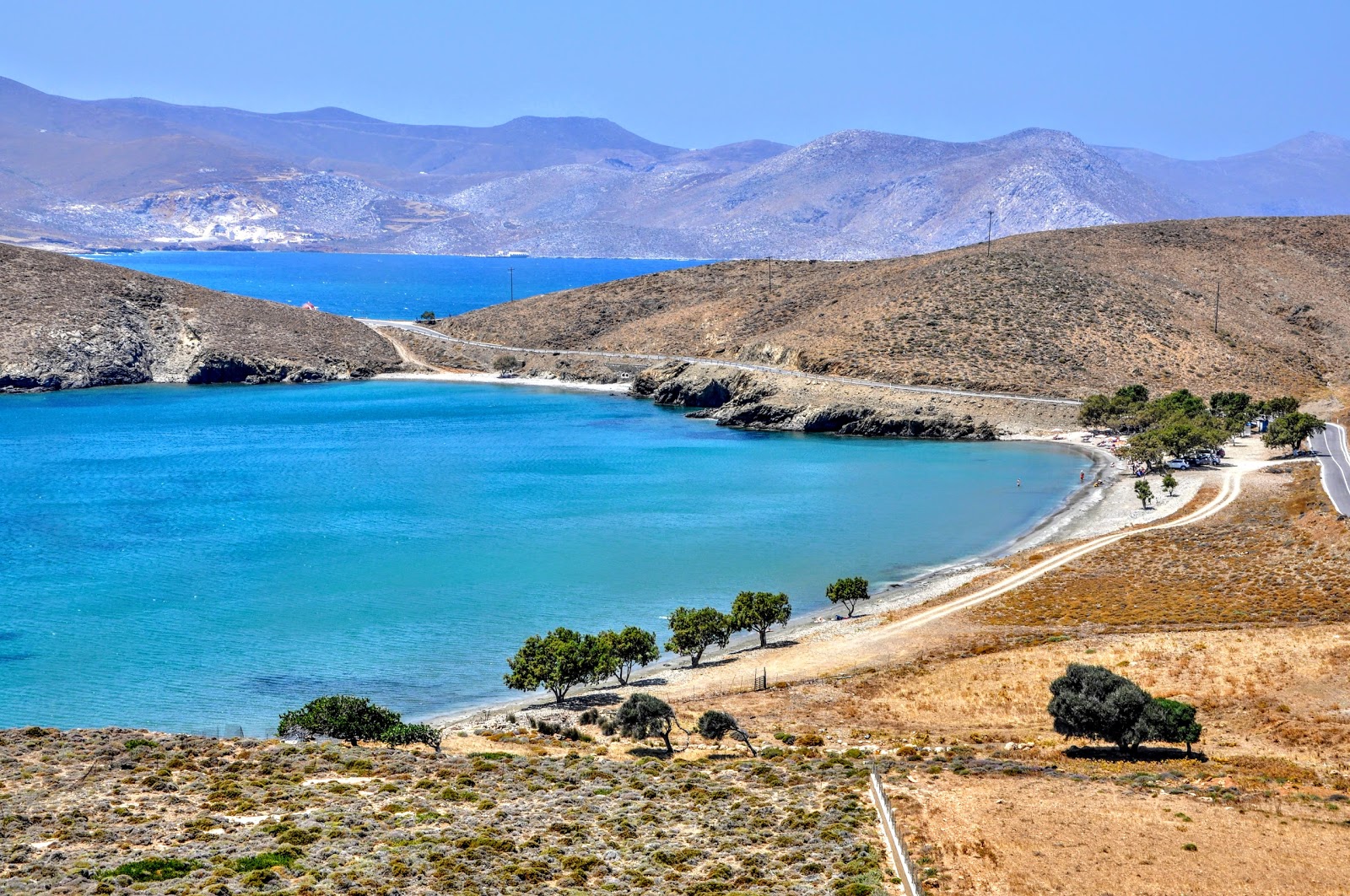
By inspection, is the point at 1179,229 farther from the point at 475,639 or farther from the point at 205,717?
the point at 205,717

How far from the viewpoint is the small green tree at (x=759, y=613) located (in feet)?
144

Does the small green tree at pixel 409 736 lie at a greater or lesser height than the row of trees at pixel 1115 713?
lesser

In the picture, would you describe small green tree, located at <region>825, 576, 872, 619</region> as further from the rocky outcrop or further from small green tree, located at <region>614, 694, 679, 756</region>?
the rocky outcrop

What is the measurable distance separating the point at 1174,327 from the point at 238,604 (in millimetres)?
94615

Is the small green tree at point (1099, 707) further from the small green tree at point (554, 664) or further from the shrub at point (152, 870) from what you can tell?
the shrub at point (152, 870)

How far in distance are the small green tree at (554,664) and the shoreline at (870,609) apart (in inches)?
27.0

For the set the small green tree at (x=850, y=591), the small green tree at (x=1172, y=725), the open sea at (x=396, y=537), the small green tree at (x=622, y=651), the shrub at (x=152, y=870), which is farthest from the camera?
the small green tree at (x=850, y=591)

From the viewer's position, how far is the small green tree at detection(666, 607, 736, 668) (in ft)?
137

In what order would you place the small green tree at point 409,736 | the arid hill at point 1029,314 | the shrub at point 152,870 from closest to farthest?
1. the shrub at point 152,870
2. the small green tree at point 409,736
3. the arid hill at point 1029,314

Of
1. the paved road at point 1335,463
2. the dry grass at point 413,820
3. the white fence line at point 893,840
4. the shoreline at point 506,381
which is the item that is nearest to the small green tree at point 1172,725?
the white fence line at point 893,840

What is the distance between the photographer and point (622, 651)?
4006 cm

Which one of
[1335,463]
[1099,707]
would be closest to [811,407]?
[1335,463]

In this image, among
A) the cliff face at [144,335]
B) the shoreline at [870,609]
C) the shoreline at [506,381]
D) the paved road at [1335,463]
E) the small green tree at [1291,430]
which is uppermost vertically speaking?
the cliff face at [144,335]

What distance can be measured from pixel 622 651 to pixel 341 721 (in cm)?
1128
